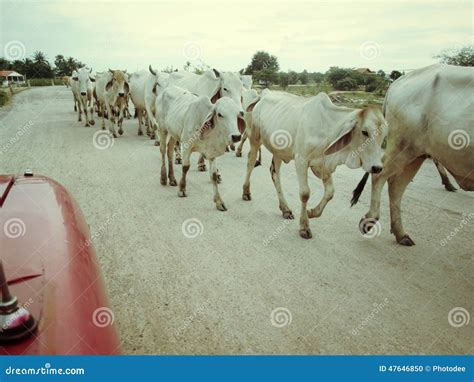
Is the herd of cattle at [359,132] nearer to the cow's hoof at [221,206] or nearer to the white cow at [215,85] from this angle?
the cow's hoof at [221,206]

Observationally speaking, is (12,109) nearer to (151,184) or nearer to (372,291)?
(151,184)

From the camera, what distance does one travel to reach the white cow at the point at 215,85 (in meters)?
7.97

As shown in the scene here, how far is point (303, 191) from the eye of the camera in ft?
16.6

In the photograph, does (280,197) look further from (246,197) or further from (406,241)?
(406,241)

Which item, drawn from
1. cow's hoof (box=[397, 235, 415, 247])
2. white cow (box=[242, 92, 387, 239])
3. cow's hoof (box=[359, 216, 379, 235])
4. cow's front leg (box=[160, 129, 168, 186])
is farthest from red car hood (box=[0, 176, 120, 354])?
cow's front leg (box=[160, 129, 168, 186])

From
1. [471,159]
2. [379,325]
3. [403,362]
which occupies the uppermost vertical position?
[471,159]

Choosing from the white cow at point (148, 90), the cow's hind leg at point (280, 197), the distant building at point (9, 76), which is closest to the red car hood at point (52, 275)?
the cow's hind leg at point (280, 197)

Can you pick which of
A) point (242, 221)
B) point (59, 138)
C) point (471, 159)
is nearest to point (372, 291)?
point (471, 159)

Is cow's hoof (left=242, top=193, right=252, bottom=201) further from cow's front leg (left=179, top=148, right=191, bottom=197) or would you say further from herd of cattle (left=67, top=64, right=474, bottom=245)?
cow's front leg (left=179, top=148, right=191, bottom=197)

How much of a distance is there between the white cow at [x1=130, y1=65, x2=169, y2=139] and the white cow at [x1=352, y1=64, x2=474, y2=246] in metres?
5.72

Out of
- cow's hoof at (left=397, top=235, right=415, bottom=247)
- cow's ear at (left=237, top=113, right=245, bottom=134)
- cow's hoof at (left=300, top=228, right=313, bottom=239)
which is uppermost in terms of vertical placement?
cow's ear at (left=237, top=113, right=245, bottom=134)

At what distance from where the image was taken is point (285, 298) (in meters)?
3.78

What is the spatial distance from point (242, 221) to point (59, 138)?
7127 mm

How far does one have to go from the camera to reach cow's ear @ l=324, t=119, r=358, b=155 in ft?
14.4
